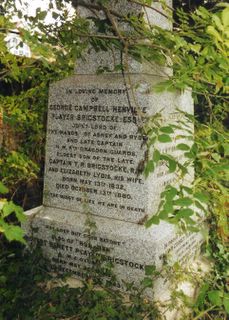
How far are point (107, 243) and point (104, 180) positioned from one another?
18.6 inches

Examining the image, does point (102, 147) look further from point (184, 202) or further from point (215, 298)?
point (215, 298)

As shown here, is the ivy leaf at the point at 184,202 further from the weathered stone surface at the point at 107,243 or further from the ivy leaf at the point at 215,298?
the weathered stone surface at the point at 107,243

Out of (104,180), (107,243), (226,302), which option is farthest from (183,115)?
(226,302)

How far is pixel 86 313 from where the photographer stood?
2273 millimetres

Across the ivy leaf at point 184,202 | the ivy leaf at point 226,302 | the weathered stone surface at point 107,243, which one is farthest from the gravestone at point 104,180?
the ivy leaf at point 184,202

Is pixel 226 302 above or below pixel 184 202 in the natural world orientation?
below

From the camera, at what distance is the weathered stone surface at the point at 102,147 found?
2555mm

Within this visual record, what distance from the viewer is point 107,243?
2.60 meters

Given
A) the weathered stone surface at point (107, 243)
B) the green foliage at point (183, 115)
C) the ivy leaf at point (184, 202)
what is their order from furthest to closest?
the weathered stone surface at point (107, 243) → the green foliage at point (183, 115) → the ivy leaf at point (184, 202)

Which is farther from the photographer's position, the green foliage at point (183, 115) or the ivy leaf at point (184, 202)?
the green foliage at point (183, 115)

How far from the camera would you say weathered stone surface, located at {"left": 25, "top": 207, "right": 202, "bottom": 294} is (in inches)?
A: 97.7

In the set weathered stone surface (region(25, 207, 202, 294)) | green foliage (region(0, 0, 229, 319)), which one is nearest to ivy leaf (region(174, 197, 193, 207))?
green foliage (region(0, 0, 229, 319))

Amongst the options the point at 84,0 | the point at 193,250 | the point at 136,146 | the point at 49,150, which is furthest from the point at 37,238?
the point at 84,0

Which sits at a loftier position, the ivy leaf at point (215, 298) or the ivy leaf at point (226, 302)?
the ivy leaf at point (215, 298)
